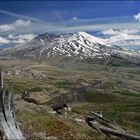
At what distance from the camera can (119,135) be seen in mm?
33781

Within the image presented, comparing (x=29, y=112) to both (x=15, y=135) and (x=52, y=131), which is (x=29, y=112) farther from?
(x=15, y=135)

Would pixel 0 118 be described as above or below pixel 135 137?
above

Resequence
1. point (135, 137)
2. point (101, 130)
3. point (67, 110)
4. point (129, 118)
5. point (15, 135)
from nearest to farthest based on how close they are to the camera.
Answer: point (15, 135)
point (135, 137)
point (101, 130)
point (67, 110)
point (129, 118)

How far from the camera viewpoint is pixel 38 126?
3117 centimetres

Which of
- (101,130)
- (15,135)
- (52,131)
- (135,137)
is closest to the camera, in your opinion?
(15,135)

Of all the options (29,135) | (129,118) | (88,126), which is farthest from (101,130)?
(129,118)

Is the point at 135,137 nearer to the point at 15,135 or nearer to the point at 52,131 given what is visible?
the point at 52,131

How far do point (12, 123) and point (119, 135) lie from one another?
12714 mm

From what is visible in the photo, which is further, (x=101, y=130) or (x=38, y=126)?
(x=101, y=130)

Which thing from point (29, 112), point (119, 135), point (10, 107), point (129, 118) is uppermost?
point (10, 107)

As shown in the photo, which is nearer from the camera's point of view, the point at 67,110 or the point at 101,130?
the point at 101,130

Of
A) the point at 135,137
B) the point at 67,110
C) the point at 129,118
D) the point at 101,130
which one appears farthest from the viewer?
the point at 129,118

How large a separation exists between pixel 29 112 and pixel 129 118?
99.8 m

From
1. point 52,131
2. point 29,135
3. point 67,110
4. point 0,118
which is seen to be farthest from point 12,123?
point 67,110
